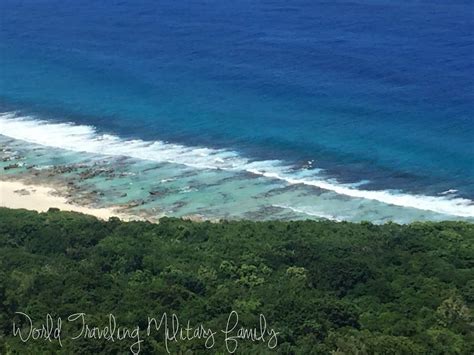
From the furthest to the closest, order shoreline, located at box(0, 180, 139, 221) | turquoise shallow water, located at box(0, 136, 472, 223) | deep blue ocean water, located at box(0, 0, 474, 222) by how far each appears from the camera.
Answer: deep blue ocean water, located at box(0, 0, 474, 222) < turquoise shallow water, located at box(0, 136, 472, 223) < shoreline, located at box(0, 180, 139, 221)

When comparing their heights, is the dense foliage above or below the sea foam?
above

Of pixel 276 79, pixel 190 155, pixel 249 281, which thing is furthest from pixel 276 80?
pixel 249 281

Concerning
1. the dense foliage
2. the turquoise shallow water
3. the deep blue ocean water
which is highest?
the dense foliage

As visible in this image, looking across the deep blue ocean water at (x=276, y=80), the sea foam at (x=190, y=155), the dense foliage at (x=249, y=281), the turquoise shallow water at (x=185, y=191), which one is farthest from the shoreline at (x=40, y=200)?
the deep blue ocean water at (x=276, y=80)

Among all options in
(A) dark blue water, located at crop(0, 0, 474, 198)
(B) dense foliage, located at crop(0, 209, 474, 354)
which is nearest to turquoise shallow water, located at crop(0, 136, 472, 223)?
(A) dark blue water, located at crop(0, 0, 474, 198)

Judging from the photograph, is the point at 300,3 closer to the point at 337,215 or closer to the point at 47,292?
the point at 337,215

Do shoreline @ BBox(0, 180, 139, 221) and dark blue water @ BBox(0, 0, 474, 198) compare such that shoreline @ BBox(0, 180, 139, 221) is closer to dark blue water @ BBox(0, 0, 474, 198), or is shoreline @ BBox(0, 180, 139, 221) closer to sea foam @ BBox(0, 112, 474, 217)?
sea foam @ BBox(0, 112, 474, 217)

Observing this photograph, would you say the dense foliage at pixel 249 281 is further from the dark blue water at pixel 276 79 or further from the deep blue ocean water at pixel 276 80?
the dark blue water at pixel 276 79
